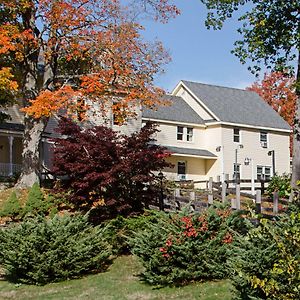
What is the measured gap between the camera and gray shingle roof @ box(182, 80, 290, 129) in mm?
42531

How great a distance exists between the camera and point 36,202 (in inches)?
865

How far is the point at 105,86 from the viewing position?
2373cm

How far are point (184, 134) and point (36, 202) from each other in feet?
67.5

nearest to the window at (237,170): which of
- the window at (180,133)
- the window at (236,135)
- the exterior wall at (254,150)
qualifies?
the exterior wall at (254,150)

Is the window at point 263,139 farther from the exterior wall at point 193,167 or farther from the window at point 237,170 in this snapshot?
the exterior wall at point 193,167

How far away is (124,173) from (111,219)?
5.24 feet

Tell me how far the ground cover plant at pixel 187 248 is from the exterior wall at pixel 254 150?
1133 inches

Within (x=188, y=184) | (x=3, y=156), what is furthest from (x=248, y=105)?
(x=3, y=156)

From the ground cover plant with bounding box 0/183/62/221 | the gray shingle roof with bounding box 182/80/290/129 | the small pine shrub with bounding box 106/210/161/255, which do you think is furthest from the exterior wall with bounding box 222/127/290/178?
the small pine shrub with bounding box 106/210/161/255

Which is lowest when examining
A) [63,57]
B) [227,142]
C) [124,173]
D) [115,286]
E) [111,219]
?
[115,286]

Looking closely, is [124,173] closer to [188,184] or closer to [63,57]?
[63,57]

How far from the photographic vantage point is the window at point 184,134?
40750 mm

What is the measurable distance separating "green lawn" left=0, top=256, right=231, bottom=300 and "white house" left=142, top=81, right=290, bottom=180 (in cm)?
2584

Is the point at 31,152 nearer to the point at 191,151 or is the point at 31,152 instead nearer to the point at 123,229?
the point at 123,229
